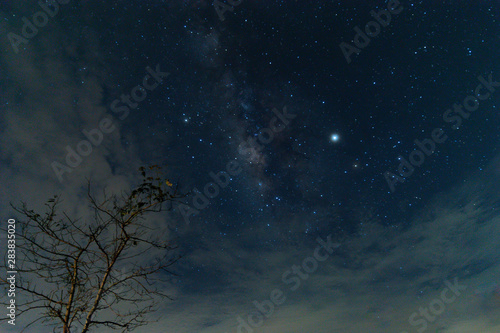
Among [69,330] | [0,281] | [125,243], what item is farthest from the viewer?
[125,243]

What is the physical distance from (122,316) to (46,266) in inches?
51.3

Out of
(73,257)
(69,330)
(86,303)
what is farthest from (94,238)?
(69,330)

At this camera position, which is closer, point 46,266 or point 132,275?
point 46,266

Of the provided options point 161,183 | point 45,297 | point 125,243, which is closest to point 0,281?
point 45,297

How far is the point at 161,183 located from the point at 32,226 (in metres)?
1.75

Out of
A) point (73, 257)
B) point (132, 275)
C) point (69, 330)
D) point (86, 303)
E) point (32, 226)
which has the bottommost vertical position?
point (69, 330)

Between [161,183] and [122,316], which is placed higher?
[161,183]

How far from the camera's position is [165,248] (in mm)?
3729

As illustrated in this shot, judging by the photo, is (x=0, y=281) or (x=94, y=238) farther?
(x=94, y=238)

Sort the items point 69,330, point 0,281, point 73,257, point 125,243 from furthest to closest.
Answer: point 125,243, point 73,257, point 69,330, point 0,281

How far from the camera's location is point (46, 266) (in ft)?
11.0

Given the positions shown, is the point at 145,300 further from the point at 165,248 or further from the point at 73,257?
the point at 73,257

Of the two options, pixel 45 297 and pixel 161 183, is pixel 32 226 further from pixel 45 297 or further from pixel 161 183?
pixel 161 183

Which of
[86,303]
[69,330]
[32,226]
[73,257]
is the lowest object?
[69,330]
